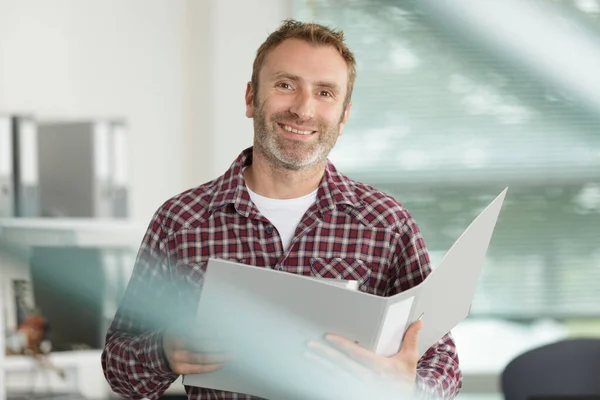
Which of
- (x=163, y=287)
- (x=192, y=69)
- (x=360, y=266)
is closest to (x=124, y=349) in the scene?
(x=163, y=287)

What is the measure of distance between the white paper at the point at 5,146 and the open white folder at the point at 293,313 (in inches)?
90.0

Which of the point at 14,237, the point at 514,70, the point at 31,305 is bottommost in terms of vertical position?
the point at 31,305

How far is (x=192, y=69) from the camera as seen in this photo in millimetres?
3928

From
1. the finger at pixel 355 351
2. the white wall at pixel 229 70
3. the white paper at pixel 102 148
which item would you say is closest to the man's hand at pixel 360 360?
the finger at pixel 355 351

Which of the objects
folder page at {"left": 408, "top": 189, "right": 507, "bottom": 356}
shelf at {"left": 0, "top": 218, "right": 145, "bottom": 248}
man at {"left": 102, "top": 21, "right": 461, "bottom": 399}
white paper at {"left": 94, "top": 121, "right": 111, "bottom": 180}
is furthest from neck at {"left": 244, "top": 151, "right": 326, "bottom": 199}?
shelf at {"left": 0, "top": 218, "right": 145, "bottom": 248}

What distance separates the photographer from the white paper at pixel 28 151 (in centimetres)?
341

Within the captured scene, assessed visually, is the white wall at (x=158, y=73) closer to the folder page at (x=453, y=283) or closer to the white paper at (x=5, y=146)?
the white paper at (x=5, y=146)

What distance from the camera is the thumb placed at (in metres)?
1.27

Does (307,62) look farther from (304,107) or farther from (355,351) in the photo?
(355,351)

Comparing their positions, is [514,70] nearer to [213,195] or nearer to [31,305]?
[31,305]

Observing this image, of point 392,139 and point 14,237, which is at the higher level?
point 392,139

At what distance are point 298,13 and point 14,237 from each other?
1.62 meters

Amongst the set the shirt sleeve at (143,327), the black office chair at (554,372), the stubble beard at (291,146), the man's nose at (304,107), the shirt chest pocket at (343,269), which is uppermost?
the man's nose at (304,107)

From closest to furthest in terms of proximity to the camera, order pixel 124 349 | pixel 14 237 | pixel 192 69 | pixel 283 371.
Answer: pixel 283 371
pixel 124 349
pixel 14 237
pixel 192 69
